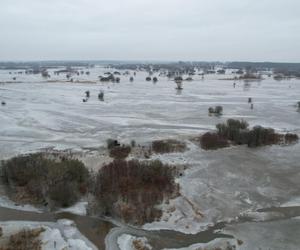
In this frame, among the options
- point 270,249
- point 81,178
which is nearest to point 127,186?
point 81,178

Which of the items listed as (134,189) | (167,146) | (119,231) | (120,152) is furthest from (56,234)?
(167,146)

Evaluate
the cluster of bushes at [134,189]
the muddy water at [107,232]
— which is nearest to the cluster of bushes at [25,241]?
the muddy water at [107,232]

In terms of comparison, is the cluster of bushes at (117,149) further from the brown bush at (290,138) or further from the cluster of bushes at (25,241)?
the brown bush at (290,138)

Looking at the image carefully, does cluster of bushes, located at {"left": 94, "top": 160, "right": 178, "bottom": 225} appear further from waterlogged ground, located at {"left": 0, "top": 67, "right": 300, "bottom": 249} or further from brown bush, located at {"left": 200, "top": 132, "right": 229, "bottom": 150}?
brown bush, located at {"left": 200, "top": 132, "right": 229, "bottom": 150}

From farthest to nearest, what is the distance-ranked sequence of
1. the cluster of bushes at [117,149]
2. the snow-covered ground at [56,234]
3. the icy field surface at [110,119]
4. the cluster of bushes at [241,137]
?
the icy field surface at [110,119]
the cluster of bushes at [241,137]
the cluster of bushes at [117,149]
the snow-covered ground at [56,234]

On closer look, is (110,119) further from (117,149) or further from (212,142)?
(212,142)

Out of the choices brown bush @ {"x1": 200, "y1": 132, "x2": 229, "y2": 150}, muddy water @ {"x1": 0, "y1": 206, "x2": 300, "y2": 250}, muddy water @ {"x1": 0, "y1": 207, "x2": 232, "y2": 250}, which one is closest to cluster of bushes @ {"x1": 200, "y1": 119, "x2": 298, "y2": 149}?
brown bush @ {"x1": 200, "y1": 132, "x2": 229, "y2": 150}

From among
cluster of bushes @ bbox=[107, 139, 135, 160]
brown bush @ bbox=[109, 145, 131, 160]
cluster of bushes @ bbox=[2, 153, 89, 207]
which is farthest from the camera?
cluster of bushes @ bbox=[107, 139, 135, 160]
